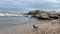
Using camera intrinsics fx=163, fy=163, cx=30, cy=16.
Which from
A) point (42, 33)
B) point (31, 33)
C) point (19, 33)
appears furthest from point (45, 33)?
point (19, 33)

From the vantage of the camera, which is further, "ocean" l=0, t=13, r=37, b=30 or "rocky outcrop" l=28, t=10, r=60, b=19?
"rocky outcrop" l=28, t=10, r=60, b=19

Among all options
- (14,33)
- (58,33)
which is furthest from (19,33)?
(58,33)

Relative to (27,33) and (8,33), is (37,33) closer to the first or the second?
(27,33)

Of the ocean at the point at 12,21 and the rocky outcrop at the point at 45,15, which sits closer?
the ocean at the point at 12,21

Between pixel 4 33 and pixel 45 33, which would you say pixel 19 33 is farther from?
pixel 45 33

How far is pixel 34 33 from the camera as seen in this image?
1030 cm

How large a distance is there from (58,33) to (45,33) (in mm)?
794

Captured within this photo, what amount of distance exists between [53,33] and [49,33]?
247 mm

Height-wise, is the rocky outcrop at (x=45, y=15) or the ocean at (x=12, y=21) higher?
the ocean at (x=12, y=21)

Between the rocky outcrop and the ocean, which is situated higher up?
the ocean

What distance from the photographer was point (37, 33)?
33.5 feet

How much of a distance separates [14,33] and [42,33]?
5.72 feet

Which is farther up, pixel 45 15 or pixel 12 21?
pixel 12 21

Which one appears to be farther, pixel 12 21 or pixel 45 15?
pixel 45 15
